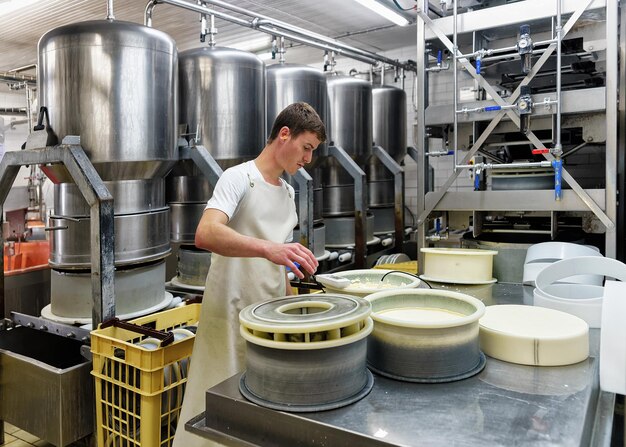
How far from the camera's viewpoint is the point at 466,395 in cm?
115

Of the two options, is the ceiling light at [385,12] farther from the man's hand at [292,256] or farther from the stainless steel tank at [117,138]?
the man's hand at [292,256]

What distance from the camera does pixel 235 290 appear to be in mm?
1933

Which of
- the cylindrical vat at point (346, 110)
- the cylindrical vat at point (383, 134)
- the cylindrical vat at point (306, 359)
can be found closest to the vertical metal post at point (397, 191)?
the cylindrical vat at point (383, 134)

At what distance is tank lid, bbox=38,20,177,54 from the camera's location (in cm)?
243

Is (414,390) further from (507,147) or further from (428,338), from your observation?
(507,147)

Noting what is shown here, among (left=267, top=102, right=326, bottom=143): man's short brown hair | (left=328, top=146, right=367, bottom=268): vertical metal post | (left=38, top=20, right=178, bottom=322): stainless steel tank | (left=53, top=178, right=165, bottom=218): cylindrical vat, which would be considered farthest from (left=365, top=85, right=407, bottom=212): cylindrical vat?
(left=267, top=102, right=326, bottom=143): man's short brown hair

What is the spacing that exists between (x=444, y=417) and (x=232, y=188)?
3.45 feet

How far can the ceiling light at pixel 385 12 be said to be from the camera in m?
4.71

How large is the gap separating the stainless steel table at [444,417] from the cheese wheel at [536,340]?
1.6 inches

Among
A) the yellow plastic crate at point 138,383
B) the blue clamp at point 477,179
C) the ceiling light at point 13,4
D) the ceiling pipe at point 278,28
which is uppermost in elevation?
the ceiling light at point 13,4

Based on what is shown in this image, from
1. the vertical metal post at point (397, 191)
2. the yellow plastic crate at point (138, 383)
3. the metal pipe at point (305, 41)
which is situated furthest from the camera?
the vertical metal post at point (397, 191)

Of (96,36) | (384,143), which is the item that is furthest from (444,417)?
(384,143)

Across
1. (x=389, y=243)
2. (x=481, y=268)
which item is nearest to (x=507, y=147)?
(x=481, y=268)

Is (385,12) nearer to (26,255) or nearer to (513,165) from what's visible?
(513,165)
